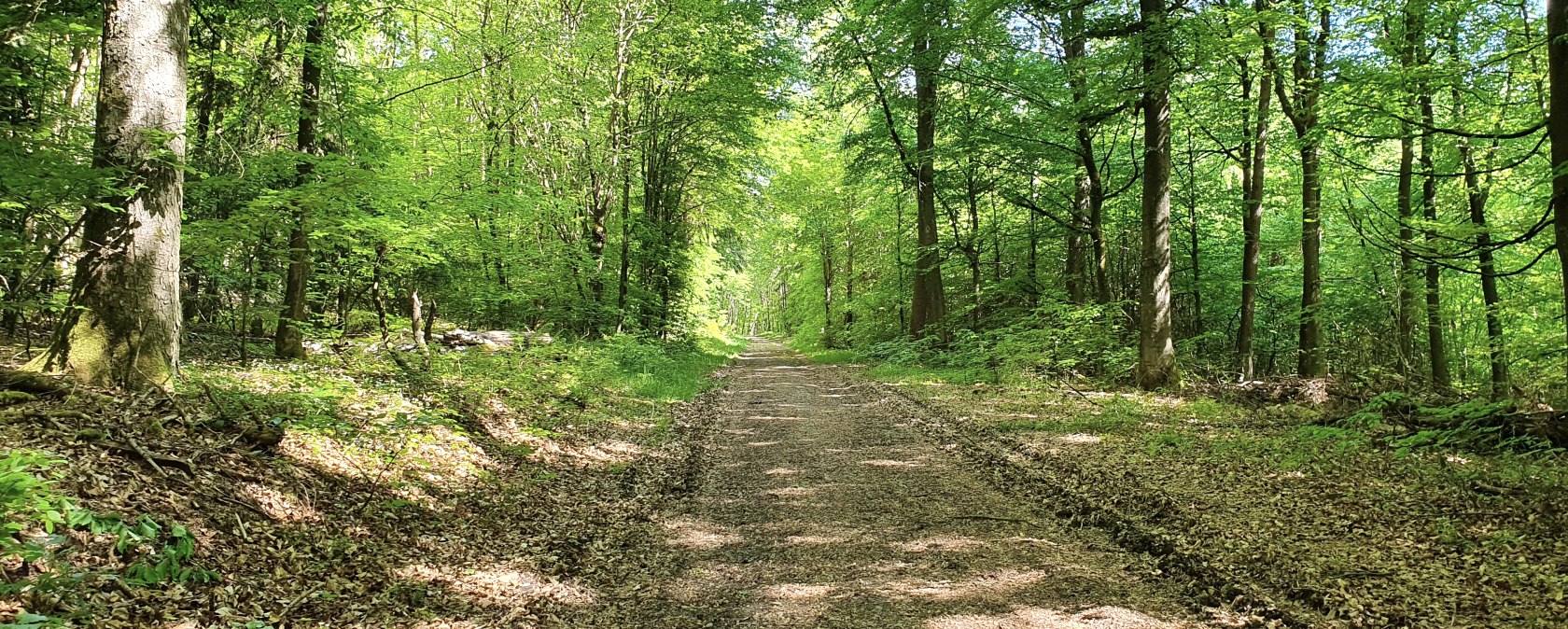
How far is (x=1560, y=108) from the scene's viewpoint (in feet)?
15.6

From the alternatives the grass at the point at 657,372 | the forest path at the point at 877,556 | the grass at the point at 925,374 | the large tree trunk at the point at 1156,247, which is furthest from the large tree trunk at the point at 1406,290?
the grass at the point at 657,372

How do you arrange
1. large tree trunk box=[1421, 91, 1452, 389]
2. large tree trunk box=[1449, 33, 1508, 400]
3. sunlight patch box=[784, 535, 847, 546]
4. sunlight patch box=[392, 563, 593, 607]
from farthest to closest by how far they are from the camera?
large tree trunk box=[1421, 91, 1452, 389], large tree trunk box=[1449, 33, 1508, 400], sunlight patch box=[784, 535, 847, 546], sunlight patch box=[392, 563, 593, 607]

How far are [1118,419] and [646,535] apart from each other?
617cm

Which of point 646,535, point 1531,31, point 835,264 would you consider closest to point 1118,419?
point 646,535

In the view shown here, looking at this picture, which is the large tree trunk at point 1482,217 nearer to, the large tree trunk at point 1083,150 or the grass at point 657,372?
the large tree trunk at point 1083,150

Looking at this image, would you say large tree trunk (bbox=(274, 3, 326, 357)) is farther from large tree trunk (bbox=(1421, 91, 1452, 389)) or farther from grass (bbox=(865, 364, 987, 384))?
large tree trunk (bbox=(1421, 91, 1452, 389))

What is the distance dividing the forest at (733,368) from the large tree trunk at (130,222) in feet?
0.08

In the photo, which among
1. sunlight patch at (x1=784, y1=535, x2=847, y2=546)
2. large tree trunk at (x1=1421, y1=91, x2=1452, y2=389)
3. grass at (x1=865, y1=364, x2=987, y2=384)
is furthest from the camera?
grass at (x1=865, y1=364, x2=987, y2=384)

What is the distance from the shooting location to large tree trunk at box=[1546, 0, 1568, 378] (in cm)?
466

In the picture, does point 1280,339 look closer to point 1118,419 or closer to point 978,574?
point 1118,419

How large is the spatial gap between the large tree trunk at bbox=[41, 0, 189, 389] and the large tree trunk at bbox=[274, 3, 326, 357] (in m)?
3.40

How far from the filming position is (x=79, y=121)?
5184 mm

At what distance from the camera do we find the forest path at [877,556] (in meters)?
3.73

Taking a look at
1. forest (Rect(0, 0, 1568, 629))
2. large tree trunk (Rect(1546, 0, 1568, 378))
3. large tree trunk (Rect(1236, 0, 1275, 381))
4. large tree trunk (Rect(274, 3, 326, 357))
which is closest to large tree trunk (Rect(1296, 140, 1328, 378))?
forest (Rect(0, 0, 1568, 629))
